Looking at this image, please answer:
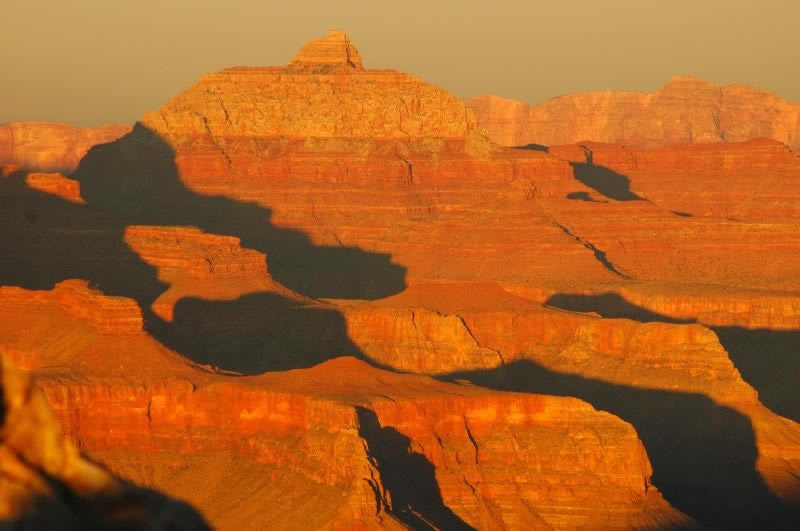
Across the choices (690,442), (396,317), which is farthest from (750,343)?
(690,442)

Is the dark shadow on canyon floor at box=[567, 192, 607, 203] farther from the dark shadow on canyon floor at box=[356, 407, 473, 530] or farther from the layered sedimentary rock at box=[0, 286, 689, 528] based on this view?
the dark shadow on canyon floor at box=[356, 407, 473, 530]

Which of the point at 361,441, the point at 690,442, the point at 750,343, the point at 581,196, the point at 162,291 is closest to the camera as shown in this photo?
the point at 361,441

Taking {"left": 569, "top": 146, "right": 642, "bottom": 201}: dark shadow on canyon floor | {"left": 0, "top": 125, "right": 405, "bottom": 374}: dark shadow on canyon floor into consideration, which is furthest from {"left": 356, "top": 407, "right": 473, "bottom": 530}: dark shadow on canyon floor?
{"left": 569, "top": 146, "right": 642, "bottom": 201}: dark shadow on canyon floor

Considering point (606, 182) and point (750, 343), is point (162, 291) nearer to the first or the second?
point (750, 343)

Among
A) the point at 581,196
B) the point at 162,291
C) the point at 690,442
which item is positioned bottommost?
the point at 581,196

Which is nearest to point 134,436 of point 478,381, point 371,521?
point 371,521

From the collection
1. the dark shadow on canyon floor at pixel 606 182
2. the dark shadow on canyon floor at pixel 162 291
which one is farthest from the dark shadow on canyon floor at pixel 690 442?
the dark shadow on canyon floor at pixel 606 182

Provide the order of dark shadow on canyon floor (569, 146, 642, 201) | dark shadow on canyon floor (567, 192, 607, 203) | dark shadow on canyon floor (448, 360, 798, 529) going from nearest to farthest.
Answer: dark shadow on canyon floor (448, 360, 798, 529), dark shadow on canyon floor (567, 192, 607, 203), dark shadow on canyon floor (569, 146, 642, 201)
